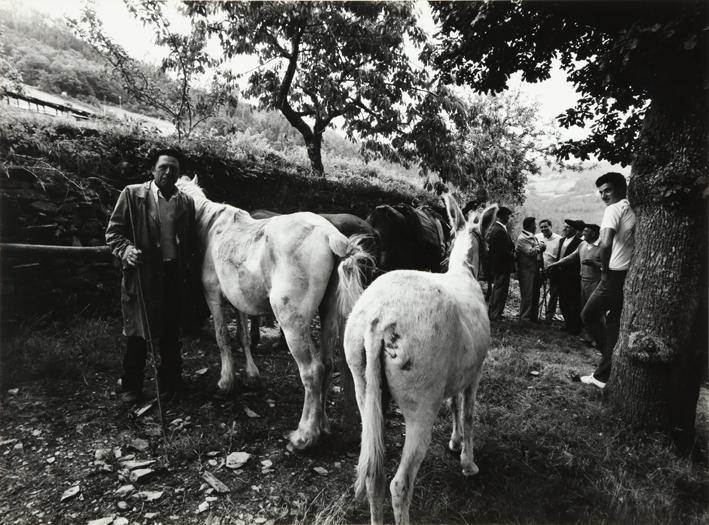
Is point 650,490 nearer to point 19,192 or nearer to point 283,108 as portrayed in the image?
point 19,192

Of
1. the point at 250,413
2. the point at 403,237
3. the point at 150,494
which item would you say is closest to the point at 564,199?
the point at 403,237

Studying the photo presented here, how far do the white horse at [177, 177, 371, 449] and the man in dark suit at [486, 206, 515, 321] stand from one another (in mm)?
5669

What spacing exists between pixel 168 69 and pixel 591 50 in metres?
8.63

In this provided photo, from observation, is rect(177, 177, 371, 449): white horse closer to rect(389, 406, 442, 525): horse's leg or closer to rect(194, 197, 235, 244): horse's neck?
rect(194, 197, 235, 244): horse's neck

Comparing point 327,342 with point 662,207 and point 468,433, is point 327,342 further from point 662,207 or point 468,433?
point 662,207

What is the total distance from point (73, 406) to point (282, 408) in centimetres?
200

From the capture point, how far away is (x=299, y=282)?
3211 millimetres

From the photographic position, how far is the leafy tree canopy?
9.48ft

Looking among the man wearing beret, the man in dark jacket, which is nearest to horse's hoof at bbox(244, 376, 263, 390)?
the man in dark jacket

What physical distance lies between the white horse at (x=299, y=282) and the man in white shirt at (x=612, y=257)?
306 centimetres

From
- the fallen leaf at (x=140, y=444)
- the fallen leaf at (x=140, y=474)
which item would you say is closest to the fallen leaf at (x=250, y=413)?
the fallen leaf at (x=140, y=444)

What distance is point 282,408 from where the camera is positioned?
12.5ft

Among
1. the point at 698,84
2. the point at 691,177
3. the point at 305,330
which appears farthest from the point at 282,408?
the point at 698,84

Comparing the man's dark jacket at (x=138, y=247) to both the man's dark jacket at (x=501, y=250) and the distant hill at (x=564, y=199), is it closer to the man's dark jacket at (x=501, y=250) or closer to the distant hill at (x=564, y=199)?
the man's dark jacket at (x=501, y=250)
